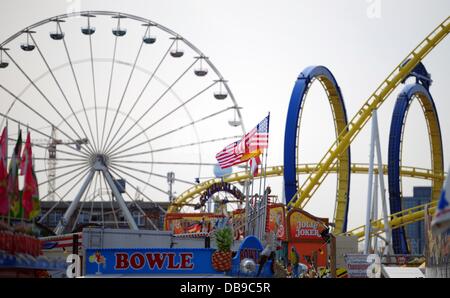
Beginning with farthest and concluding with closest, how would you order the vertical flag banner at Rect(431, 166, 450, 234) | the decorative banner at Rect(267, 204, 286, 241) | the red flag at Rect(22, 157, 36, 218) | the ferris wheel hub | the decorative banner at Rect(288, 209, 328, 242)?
the ferris wheel hub
the decorative banner at Rect(267, 204, 286, 241)
the decorative banner at Rect(288, 209, 328, 242)
the red flag at Rect(22, 157, 36, 218)
the vertical flag banner at Rect(431, 166, 450, 234)

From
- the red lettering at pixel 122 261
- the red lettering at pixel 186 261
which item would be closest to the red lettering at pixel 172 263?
the red lettering at pixel 186 261

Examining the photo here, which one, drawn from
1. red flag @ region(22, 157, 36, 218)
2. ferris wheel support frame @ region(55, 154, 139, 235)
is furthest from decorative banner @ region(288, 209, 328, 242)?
red flag @ region(22, 157, 36, 218)

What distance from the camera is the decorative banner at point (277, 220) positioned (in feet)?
107

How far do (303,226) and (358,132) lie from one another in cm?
681

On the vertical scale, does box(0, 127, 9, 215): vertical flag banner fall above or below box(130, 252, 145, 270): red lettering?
above

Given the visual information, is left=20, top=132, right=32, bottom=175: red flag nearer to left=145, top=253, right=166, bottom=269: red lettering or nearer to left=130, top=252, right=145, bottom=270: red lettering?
left=130, top=252, right=145, bottom=270: red lettering

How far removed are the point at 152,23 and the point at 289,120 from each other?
22.9ft

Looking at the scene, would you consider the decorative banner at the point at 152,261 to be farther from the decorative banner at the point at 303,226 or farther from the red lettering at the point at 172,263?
the decorative banner at the point at 303,226

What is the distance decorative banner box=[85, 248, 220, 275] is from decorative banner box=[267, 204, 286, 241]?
13.7m

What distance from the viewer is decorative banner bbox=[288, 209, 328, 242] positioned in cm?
3219
